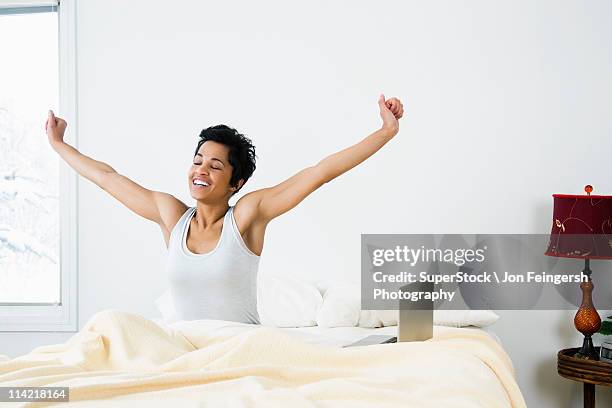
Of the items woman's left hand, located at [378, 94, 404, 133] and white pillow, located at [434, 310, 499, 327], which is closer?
woman's left hand, located at [378, 94, 404, 133]

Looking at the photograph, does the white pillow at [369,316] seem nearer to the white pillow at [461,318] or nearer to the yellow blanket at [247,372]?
the white pillow at [461,318]

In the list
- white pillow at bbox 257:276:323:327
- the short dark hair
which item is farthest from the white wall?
the short dark hair

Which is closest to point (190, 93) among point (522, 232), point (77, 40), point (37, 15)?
point (77, 40)

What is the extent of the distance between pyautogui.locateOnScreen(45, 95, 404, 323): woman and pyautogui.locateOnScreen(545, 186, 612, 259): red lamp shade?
1136 millimetres

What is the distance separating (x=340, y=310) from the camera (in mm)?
3035

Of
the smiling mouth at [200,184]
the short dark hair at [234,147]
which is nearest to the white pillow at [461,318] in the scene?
the short dark hair at [234,147]

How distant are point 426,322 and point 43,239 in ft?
7.45

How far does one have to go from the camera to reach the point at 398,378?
1.62 m

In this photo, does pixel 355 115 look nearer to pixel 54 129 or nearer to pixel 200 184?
pixel 200 184

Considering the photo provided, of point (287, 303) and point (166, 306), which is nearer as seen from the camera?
point (287, 303)

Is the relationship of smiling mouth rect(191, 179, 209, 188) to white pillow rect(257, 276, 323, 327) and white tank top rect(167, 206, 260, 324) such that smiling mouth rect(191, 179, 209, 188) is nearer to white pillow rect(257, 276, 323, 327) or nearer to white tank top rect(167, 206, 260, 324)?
white tank top rect(167, 206, 260, 324)

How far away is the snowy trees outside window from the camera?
3916 millimetres

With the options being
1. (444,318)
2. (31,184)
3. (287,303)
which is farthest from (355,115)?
(31,184)

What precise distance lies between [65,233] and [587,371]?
2450 millimetres
